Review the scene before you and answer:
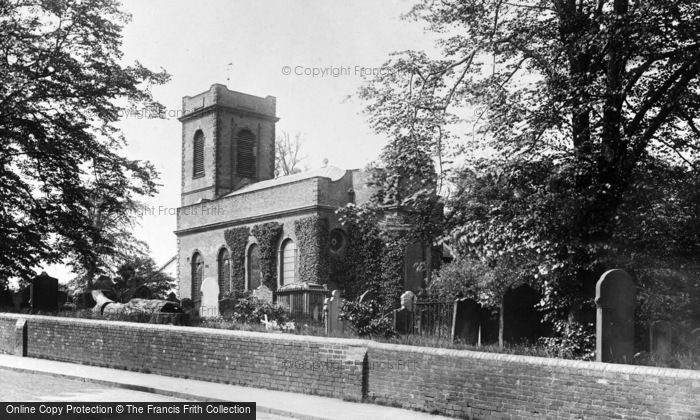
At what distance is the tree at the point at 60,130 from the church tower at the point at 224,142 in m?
18.7

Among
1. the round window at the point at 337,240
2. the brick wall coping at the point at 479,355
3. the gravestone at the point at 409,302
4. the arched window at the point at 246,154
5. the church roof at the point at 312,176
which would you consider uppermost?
the arched window at the point at 246,154

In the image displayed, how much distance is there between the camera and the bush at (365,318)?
1624 centimetres

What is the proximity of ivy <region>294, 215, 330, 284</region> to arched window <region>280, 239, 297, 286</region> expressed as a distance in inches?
38.4

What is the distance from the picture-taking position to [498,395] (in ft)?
30.9

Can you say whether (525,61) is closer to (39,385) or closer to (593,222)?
(593,222)

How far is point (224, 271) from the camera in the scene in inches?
1673

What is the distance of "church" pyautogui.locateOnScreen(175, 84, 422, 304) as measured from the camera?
1439 inches

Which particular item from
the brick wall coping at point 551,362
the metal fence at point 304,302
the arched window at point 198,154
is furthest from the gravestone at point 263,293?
the brick wall coping at point 551,362

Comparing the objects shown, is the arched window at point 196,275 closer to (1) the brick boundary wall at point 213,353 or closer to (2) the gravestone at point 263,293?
(2) the gravestone at point 263,293

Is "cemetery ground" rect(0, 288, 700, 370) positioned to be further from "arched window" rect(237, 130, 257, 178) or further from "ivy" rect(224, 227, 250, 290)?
"arched window" rect(237, 130, 257, 178)

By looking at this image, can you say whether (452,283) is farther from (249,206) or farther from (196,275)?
(196,275)

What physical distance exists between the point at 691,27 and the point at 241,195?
3091 centimetres

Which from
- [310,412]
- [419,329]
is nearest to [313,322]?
[419,329]

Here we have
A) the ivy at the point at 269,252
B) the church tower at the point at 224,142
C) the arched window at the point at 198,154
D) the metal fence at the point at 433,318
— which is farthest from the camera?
the arched window at the point at 198,154
